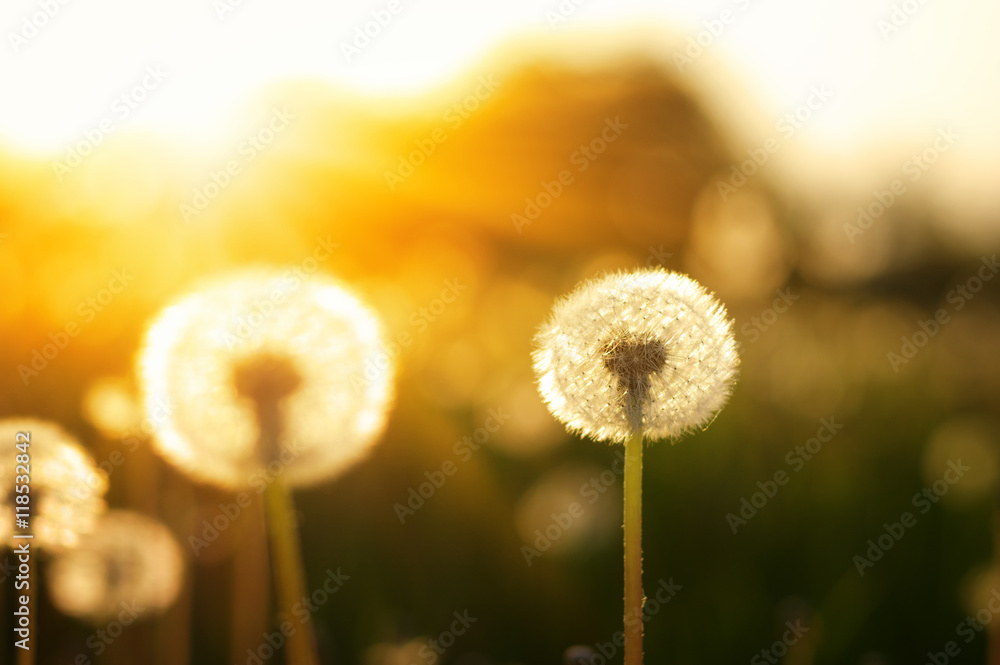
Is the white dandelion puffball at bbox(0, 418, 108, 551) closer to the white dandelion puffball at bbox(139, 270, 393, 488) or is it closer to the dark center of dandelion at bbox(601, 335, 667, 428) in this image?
the white dandelion puffball at bbox(139, 270, 393, 488)

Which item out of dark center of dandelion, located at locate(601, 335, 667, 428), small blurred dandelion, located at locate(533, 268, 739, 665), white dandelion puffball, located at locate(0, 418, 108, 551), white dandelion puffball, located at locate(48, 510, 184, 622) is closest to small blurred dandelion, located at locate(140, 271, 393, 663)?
white dandelion puffball, located at locate(0, 418, 108, 551)

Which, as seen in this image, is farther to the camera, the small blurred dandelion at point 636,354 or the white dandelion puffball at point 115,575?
the white dandelion puffball at point 115,575

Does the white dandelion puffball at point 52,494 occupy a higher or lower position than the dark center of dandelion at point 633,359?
higher

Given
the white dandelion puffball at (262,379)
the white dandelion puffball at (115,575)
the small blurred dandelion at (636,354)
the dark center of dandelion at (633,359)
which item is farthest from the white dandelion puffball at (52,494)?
the dark center of dandelion at (633,359)

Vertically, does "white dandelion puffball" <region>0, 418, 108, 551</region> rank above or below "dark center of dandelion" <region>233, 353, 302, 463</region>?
below

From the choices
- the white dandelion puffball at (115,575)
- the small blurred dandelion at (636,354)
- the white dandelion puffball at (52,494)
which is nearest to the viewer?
the small blurred dandelion at (636,354)

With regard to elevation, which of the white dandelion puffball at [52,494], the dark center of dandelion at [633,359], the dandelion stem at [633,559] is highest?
the white dandelion puffball at [52,494]

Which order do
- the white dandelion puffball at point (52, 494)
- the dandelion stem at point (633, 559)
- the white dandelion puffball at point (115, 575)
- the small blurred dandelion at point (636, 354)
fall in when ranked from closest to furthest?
the dandelion stem at point (633, 559) → the small blurred dandelion at point (636, 354) → the white dandelion puffball at point (52, 494) → the white dandelion puffball at point (115, 575)

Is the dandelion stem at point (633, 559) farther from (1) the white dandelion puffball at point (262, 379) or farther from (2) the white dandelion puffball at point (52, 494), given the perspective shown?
(2) the white dandelion puffball at point (52, 494)

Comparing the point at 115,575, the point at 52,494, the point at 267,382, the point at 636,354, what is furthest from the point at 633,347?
the point at 115,575
